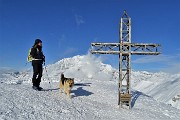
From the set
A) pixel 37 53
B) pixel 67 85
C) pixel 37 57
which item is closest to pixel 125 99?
pixel 67 85

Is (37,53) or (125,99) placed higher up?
(37,53)

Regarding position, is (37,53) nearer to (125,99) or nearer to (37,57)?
(37,57)

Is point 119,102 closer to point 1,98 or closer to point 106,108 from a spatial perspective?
point 106,108

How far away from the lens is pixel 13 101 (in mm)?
15688

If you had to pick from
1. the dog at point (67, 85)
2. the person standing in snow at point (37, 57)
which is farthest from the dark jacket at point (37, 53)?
the dog at point (67, 85)

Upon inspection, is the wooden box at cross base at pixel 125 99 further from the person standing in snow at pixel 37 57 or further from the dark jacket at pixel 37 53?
the dark jacket at pixel 37 53

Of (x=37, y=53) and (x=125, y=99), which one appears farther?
(x=125, y=99)

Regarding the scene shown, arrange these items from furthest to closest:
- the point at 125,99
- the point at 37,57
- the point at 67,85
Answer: the point at 125,99, the point at 37,57, the point at 67,85

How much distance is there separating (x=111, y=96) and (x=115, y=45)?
388 cm

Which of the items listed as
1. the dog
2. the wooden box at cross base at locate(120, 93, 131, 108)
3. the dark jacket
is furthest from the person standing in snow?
the wooden box at cross base at locate(120, 93, 131, 108)

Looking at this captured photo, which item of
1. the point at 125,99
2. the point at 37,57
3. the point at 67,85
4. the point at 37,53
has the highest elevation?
the point at 37,53

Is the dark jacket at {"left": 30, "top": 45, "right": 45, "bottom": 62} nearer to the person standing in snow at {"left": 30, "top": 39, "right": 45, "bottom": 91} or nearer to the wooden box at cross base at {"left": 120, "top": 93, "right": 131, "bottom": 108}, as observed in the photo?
the person standing in snow at {"left": 30, "top": 39, "right": 45, "bottom": 91}

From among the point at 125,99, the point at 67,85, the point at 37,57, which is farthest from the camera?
the point at 125,99

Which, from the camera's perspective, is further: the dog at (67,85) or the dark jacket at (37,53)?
the dark jacket at (37,53)
